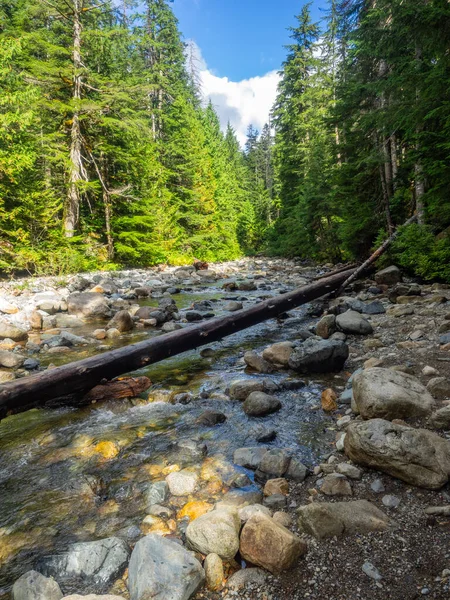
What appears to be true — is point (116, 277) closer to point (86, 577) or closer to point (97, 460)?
point (97, 460)

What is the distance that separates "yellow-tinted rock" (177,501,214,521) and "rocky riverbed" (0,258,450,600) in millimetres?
13

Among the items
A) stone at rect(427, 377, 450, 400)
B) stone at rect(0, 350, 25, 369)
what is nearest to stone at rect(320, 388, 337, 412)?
stone at rect(427, 377, 450, 400)

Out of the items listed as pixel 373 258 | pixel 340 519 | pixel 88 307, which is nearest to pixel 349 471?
pixel 340 519

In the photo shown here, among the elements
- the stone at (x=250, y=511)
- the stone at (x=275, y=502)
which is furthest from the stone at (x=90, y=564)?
the stone at (x=275, y=502)

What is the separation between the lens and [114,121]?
1659 centimetres

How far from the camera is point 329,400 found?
3910 millimetres

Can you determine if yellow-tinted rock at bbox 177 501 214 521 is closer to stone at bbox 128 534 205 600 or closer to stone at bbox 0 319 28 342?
stone at bbox 128 534 205 600

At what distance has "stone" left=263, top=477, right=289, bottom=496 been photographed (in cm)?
258

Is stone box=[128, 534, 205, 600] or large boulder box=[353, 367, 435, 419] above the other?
→ large boulder box=[353, 367, 435, 419]

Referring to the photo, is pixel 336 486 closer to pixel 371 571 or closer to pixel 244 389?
pixel 371 571

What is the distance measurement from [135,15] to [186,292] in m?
23.4

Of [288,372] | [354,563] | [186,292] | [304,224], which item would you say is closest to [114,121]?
[186,292]

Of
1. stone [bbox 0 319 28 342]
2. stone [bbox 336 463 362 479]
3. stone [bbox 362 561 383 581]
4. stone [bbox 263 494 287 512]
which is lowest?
stone [bbox 263 494 287 512]

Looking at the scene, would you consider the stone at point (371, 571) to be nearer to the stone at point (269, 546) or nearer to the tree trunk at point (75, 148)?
the stone at point (269, 546)
